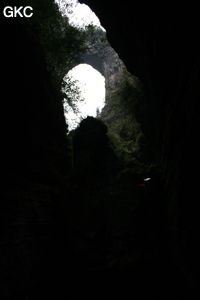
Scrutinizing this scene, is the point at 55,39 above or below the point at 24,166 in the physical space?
above

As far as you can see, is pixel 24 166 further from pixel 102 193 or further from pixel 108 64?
pixel 108 64

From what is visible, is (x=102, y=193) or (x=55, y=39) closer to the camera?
(x=102, y=193)

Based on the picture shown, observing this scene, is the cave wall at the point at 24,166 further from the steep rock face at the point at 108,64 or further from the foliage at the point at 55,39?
the steep rock face at the point at 108,64

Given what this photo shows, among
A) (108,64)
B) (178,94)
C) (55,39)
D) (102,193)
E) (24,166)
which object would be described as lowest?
(102,193)

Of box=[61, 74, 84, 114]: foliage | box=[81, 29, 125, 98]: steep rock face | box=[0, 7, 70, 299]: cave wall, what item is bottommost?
box=[0, 7, 70, 299]: cave wall

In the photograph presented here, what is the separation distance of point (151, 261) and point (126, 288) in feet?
3.79

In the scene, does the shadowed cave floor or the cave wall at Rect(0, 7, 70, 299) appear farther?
the shadowed cave floor

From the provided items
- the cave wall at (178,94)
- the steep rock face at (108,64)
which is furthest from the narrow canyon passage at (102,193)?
the steep rock face at (108,64)

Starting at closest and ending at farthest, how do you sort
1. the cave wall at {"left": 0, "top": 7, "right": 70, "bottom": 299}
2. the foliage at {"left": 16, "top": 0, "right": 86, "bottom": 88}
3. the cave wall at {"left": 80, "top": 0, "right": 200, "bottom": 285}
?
the cave wall at {"left": 80, "top": 0, "right": 200, "bottom": 285} → the cave wall at {"left": 0, "top": 7, "right": 70, "bottom": 299} → the foliage at {"left": 16, "top": 0, "right": 86, "bottom": 88}

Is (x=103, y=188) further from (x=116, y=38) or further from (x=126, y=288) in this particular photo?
(x=116, y=38)

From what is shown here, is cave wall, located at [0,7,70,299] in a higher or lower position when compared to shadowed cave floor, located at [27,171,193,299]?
higher

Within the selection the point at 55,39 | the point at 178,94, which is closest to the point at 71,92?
the point at 55,39

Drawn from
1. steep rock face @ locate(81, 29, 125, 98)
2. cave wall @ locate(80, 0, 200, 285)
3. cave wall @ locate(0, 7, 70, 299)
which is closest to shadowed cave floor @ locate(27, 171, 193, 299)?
cave wall @ locate(0, 7, 70, 299)

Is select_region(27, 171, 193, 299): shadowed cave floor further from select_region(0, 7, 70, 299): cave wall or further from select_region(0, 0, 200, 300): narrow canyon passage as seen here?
select_region(0, 7, 70, 299): cave wall
